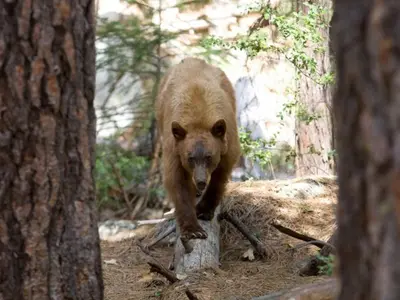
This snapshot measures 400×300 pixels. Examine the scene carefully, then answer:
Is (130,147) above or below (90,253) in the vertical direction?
above

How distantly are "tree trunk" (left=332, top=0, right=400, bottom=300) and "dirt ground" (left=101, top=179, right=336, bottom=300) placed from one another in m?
3.82

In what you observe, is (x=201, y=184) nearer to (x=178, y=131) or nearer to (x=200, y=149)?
(x=200, y=149)

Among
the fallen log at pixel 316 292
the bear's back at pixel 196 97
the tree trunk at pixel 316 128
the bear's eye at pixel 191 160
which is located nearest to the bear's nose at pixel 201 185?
the bear's eye at pixel 191 160

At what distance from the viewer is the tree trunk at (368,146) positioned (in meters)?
1.90

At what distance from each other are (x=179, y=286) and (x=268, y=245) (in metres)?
1.69

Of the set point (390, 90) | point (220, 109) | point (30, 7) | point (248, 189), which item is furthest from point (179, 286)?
point (390, 90)

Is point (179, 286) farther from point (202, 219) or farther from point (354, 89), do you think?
point (354, 89)

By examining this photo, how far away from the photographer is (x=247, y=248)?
25.2ft

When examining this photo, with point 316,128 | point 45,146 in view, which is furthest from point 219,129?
point 316,128

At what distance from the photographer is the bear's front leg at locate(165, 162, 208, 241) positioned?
7.08 metres

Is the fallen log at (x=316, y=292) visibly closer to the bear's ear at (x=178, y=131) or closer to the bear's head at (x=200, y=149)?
the bear's head at (x=200, y=149)

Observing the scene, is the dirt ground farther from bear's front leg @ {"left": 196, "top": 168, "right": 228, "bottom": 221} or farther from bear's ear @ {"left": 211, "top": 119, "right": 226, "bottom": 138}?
bear's ear @ {"left": 211, "top": 119, "right": 226, "bottom": 138}

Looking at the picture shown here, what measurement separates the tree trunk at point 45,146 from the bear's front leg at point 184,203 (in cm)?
300

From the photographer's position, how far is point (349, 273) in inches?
87.3
